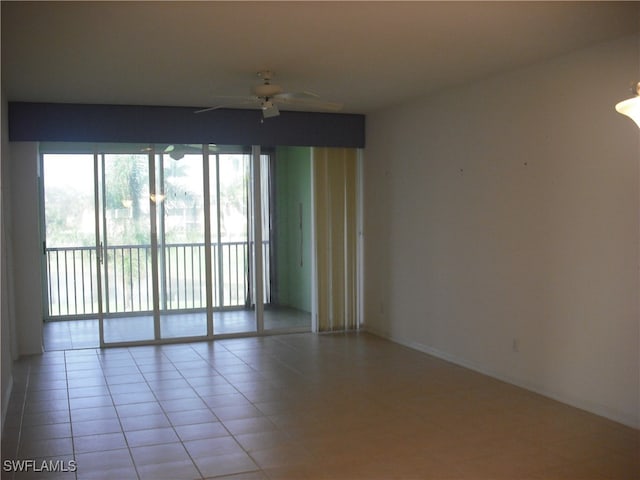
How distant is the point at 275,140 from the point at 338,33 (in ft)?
10.5

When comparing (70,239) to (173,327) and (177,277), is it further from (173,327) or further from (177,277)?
(173,327)

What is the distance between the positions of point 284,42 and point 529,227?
7.75 ft

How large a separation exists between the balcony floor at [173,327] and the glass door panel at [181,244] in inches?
0.4

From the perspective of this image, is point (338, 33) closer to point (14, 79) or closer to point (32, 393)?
point (14, 79)

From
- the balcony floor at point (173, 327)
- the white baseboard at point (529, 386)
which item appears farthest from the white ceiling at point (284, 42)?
the balcony floor at point (173, 327)

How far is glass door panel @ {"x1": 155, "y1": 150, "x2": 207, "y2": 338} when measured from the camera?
685 cm

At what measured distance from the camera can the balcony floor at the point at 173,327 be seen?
681 cm

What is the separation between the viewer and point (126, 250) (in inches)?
267

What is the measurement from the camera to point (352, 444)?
379 cm

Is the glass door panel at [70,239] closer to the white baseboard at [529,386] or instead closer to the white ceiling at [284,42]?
the white ceiling at [284,42]

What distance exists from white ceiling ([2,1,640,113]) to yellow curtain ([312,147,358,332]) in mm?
1796

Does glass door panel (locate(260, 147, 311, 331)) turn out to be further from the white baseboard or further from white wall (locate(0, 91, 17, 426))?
white wall (locate(0, 91, 17, 426))

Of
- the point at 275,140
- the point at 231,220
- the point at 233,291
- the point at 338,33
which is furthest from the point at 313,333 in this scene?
the point at 338,33

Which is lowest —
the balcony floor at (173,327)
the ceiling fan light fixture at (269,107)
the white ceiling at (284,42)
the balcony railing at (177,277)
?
the balcony floor at (173,327)
